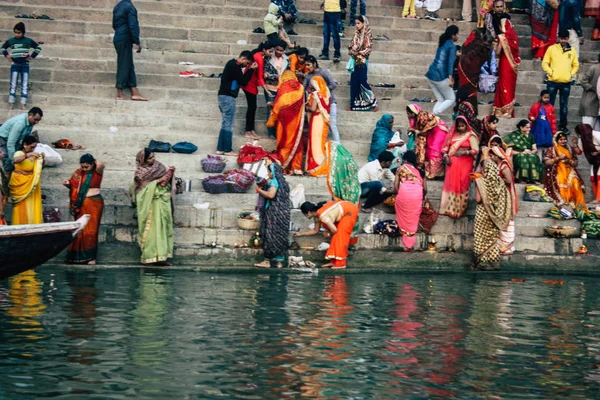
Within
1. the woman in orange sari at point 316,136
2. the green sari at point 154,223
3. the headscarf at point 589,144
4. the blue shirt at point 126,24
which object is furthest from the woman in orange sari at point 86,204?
the headscarf at point 589,144

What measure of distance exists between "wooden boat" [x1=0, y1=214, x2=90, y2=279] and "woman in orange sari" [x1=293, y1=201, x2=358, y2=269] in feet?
10.2

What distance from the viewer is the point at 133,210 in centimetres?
1379

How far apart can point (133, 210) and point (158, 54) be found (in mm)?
4106

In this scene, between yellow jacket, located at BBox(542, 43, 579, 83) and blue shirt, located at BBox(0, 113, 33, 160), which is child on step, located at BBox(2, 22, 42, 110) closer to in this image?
blue shirt, located at BBox(0, 113, 33, 160)

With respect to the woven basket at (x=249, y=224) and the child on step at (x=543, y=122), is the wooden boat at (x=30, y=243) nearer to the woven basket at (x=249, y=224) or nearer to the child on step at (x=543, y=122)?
the woven basket at (x=249, y=224)

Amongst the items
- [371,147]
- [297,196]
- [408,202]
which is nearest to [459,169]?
[408,202]

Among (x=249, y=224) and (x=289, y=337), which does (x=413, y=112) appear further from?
(x=289, y=337)

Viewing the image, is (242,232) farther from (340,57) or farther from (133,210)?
(340,57)

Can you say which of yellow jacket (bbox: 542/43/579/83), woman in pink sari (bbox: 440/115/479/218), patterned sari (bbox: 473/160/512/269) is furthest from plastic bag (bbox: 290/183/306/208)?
yellow jacket (bbox: 542/43/579/83)

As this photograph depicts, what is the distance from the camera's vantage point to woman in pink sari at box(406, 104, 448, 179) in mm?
15016

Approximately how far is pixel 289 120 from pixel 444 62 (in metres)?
2.50

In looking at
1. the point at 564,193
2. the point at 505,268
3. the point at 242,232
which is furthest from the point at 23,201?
the point at 564,193

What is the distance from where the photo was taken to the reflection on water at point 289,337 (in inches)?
336

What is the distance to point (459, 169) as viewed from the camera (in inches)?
572
